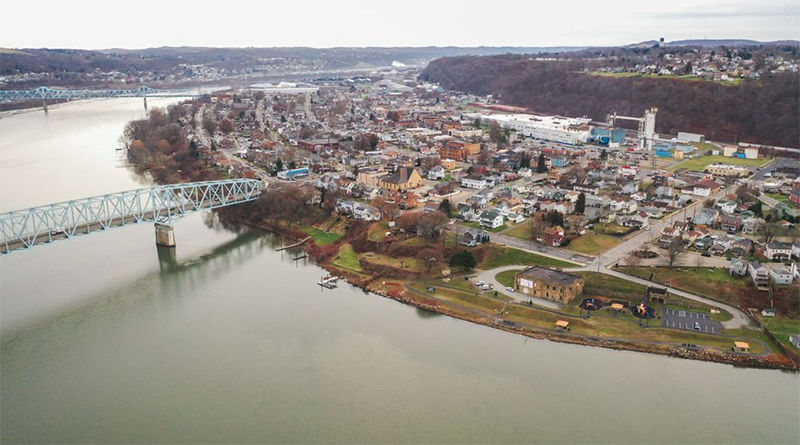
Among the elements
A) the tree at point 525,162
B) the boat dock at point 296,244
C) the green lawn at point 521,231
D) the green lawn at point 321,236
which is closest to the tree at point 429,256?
the green lawn at point 521,231

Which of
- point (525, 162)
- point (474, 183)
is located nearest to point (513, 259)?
point (474, 183)

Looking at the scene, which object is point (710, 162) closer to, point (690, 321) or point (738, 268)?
point (738, 268)

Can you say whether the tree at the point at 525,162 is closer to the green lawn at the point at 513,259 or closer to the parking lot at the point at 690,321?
the green lawn at the point at 513,259

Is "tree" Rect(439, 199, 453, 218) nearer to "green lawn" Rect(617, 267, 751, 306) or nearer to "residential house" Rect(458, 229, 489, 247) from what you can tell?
"residential house" Rect(458, 229, 489, 247)

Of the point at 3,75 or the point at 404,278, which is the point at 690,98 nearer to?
the point at 404,278

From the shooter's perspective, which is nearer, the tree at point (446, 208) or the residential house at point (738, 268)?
→ the residential house at point (738, 268)

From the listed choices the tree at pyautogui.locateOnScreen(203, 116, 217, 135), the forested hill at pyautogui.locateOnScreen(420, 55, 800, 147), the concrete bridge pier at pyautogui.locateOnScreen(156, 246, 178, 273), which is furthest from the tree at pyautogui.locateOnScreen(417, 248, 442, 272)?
the forested hill at pyautogui.locateOnScreen(420, 55, 800, 147)
